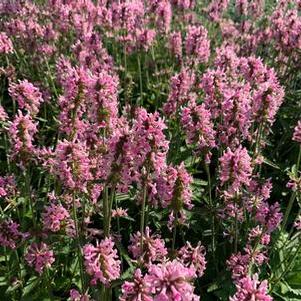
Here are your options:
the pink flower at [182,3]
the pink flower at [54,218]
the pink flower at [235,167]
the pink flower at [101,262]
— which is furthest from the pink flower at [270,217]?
the pink flower at [182,3]

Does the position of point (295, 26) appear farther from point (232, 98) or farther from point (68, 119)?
point (68, 119)

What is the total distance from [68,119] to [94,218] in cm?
183

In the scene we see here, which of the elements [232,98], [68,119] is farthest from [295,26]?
[68,119]

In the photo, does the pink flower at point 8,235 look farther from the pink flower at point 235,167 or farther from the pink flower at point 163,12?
the pink flower at point 163,12

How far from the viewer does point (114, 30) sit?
7711mm

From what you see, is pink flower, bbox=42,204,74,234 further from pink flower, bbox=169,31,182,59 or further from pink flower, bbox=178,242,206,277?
pink flower, bbox=169,31,182,59

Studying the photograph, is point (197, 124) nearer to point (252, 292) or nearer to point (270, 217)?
point (270, 217)

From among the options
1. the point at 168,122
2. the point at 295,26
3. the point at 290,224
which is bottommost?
the point at 290,224

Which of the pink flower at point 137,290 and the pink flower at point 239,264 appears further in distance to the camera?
the pink flower at point 239,264

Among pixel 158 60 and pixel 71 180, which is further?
pixel 158 60

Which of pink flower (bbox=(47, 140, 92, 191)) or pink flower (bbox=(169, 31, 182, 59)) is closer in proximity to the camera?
pink flower (bbox=(47, 140, 92, 191))

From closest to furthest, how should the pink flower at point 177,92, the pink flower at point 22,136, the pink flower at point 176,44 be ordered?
the pink flower at point 22,136, the pink flower at point 177,92, the pink flower at point 176,44

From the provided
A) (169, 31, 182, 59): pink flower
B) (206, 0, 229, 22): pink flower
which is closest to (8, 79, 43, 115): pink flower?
(169, 31, 182, 59): pink flower

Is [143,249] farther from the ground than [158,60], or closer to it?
farther from the ground
